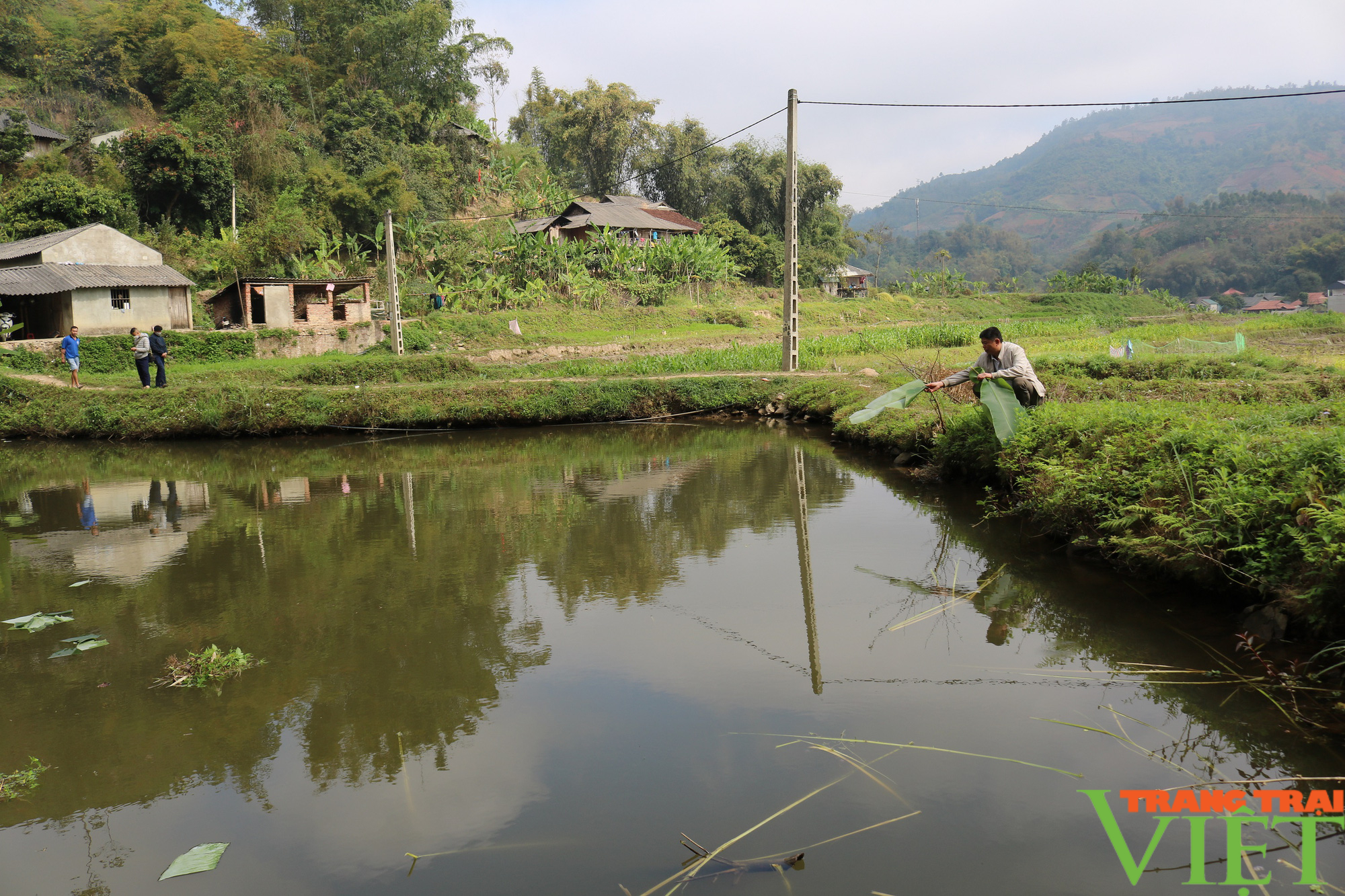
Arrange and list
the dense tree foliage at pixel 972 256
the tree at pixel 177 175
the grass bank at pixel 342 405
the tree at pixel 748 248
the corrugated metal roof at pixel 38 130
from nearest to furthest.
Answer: the grass bank at pixel 342 405, the tree at pixel 177 175, the corrugated metal roof at pixel 38 130, the tree at pixel 748 248, the dense tree foliage at pixel 972 256

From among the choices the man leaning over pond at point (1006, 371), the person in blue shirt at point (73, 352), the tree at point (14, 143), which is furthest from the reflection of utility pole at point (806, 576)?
the tree at point (14, 143)

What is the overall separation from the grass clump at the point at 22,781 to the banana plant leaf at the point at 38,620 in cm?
242

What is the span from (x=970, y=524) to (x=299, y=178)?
33.8 metres

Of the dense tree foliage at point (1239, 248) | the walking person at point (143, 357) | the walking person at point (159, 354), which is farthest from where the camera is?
the dense tree foliage at point (1239, 248)

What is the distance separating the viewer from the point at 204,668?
5.16 m

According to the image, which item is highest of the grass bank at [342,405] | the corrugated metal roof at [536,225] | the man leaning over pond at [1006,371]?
the corrugated metal roof at [536,225]

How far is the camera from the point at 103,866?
11.5 feet

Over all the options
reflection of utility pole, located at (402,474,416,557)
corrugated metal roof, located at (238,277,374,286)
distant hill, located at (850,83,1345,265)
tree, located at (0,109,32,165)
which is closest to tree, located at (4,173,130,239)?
tree, located at (0,109,32,165)

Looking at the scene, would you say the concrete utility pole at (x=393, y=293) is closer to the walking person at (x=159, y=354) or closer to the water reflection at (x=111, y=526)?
the walking person at (x=159, y=354)

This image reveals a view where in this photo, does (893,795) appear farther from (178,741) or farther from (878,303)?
(878,303)

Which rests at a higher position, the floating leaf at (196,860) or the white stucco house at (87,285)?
the white stucco house at (87,285)

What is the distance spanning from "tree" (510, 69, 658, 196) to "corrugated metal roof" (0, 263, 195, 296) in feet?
86.9

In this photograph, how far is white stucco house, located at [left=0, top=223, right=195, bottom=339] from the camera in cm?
2333

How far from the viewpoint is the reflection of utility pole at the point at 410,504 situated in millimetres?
8734
